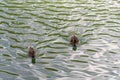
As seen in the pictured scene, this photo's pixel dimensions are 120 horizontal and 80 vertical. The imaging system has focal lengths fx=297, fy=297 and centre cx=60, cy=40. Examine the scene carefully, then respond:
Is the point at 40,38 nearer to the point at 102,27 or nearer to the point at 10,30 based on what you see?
the point at 10,30

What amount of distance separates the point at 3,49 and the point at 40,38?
8.43 ft

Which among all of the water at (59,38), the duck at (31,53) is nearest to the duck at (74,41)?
the water at (59,38)

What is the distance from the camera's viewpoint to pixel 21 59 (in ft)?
53.4

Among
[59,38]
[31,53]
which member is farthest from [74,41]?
[31,53]

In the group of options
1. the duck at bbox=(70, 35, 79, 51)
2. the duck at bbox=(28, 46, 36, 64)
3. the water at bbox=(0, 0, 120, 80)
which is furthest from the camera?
the duck at bbox=(70, 35, 79, 51)

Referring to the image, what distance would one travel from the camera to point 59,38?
18859 millimetres

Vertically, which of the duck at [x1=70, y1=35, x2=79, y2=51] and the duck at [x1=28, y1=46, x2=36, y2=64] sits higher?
the duck at [x1=70, y1=35, x2=79, y2=51]

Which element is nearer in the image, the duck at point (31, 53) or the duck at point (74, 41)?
the duck at point (31, 53)

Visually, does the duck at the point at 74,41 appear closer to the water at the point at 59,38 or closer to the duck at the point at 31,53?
the water at the point at 59,38

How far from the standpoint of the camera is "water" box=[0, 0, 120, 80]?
1523cm

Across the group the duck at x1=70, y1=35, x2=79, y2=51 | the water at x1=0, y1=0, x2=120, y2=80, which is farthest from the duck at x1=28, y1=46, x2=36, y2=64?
the duck at x1=70, y1=35, x2=79, y2=51

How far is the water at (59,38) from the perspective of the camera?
15.2 meters

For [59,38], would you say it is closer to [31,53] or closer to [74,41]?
[74,41]

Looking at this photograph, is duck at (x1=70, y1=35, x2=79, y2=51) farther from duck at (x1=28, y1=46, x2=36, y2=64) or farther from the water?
duck at (x1=28, y1=46, x2=36, y2=64)
